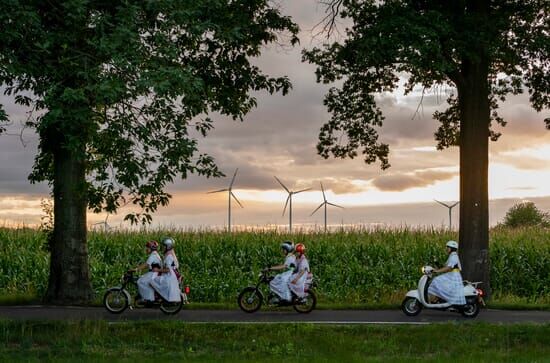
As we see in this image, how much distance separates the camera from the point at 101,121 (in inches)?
861

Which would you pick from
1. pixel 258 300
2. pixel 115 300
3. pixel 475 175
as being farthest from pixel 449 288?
pixel 115 300

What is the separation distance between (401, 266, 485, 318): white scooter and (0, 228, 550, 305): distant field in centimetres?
662

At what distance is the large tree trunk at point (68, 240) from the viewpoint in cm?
2520

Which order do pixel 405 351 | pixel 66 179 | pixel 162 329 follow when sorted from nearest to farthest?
pixel 405 351 < pixel 162 329 < pixel 66 179

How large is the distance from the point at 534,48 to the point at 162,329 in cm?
1460

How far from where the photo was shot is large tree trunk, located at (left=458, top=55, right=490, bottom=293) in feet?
89.8

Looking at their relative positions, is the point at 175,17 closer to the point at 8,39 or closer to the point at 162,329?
the point at 8,39

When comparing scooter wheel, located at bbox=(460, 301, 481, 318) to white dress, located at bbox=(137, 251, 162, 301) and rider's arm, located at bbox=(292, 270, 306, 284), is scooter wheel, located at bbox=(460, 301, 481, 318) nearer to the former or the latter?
rider's arm, located at bbox=(292, 270, 306, 284)

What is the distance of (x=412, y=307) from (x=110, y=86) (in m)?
9.78

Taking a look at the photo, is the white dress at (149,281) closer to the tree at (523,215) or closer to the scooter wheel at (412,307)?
the scooter wheel at (412,307)

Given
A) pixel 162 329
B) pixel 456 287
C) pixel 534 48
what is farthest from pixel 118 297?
pixel 534 48

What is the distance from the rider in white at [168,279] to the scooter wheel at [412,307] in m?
5.94

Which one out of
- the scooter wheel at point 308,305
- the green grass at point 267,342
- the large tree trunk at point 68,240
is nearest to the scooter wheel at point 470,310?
the green grass at point 267,342

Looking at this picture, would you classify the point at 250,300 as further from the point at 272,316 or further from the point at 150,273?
the point at 150,273
